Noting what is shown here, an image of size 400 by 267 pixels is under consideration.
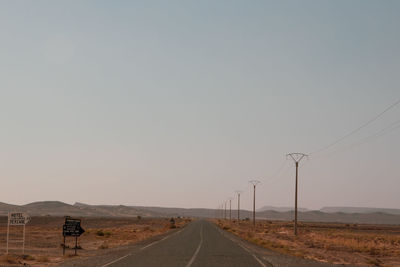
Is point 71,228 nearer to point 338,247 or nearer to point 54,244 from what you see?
point 54,244

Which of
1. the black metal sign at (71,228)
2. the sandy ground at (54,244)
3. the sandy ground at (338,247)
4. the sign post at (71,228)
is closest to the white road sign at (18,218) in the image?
the sandy ground at (54,244)

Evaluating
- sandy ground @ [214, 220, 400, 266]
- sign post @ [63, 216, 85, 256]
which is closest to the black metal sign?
sign post @ [63, 216, 85, 256]

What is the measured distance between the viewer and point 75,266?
23125mm

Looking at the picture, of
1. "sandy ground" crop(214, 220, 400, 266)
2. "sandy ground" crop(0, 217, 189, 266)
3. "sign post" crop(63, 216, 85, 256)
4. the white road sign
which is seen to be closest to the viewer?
"sandy ground" crop(0, 217, 189, 266)

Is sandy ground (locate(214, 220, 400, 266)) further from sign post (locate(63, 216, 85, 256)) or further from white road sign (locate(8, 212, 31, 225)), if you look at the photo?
white road sign (locate(8, 212, 31, 225))

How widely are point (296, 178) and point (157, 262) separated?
1811 inches

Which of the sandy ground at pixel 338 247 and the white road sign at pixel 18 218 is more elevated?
the white road sign at pixel 18 218

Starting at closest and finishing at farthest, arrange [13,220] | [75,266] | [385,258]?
[75,266] < [13,220] < [385,258]

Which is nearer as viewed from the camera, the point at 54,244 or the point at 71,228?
the point at 71,228

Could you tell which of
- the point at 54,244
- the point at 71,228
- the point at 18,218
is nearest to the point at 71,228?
the point at 71,228

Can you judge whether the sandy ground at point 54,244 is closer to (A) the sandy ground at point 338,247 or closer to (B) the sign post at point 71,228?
(B) the sign post at point 71,228

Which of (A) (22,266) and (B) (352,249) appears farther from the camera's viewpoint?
(B) (352,249)

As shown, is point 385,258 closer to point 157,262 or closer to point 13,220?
point 157,262

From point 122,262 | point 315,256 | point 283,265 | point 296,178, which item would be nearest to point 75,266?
point 122,262
